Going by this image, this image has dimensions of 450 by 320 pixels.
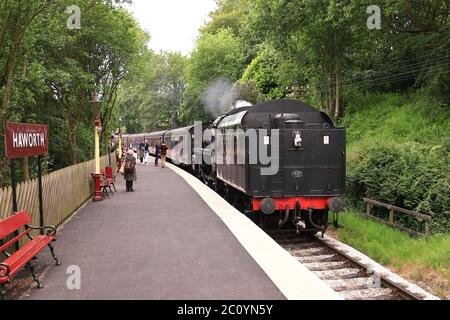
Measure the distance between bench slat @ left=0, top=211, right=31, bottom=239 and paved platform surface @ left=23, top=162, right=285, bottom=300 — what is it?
773mm

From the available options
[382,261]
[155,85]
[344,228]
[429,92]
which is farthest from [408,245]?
[155,85]

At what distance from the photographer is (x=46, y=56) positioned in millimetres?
18891

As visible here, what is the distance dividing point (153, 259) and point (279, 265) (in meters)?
1.95

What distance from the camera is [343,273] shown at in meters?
9.12

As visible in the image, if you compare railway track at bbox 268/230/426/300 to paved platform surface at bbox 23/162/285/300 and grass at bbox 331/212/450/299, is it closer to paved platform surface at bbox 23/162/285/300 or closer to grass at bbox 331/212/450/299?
grass at bbox 331/212/450/299

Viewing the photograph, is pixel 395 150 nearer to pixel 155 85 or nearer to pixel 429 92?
pixel 429 92

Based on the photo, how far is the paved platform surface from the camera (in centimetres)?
590

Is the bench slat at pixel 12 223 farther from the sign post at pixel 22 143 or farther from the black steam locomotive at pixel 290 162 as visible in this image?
the black steam locomotive at pixel 290 162

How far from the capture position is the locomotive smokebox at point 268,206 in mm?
10778

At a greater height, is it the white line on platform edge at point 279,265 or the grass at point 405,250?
the white line on platform edge at point 279,265

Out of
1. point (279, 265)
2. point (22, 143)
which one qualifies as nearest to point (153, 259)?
point (279, 265)

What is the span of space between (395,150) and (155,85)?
52.8m

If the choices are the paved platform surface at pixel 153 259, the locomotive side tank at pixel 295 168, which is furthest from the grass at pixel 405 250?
the paved platform surface at pixel 153 259

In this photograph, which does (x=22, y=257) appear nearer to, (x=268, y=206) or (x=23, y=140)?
(x=23, y=140)
